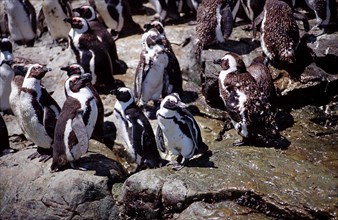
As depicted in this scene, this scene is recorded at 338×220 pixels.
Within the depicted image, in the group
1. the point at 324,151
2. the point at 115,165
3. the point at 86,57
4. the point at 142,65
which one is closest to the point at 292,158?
the point at 324,151

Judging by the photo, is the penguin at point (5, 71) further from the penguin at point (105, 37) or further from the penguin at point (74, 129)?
the penguin at point (74, 129)

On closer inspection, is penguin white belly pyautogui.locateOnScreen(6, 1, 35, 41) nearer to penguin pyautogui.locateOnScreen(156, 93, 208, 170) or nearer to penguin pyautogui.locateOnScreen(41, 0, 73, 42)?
penguin pyautogui.locateOnScreen(41, 0, 73, 42)

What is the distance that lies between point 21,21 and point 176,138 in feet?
18.2

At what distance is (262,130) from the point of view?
6.75 metres

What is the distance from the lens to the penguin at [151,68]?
789 centimetres

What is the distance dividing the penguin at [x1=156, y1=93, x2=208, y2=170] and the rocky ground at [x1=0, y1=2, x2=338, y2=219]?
0.12 m

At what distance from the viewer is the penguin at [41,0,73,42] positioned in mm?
10594

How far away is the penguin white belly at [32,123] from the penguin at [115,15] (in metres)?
3.56

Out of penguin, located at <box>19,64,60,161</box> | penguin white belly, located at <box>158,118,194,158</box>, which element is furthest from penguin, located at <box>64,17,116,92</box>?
penguin white belly, located at <box>158,118,194,158</box>

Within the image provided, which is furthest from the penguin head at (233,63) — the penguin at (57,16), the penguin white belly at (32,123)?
the penguin at (57,16)

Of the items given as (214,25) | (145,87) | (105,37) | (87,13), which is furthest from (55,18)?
(145,87)

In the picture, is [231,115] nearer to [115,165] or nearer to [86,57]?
[115,165]

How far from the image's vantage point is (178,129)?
645 centimetres

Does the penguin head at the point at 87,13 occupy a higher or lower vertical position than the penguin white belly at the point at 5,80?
higher
